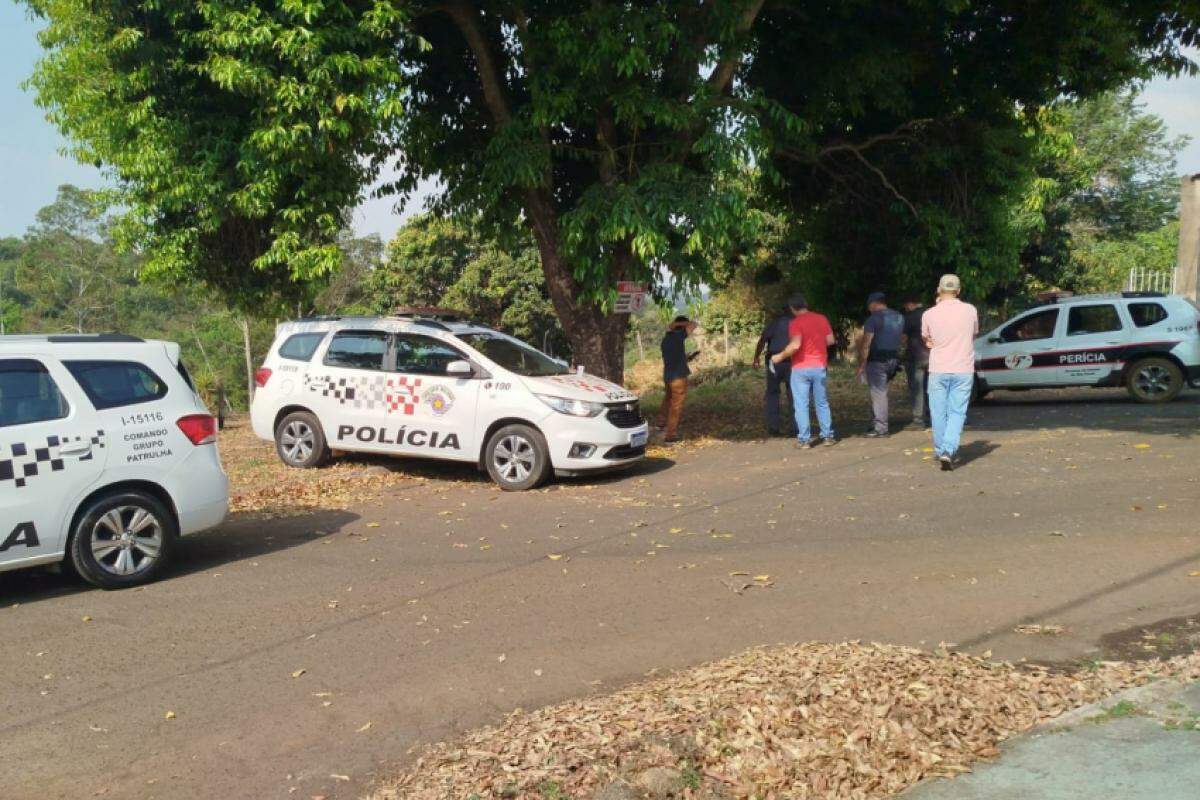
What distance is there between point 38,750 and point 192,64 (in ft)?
28.3

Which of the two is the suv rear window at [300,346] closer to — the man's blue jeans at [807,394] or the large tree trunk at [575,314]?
the large tree trunk at [575,314]

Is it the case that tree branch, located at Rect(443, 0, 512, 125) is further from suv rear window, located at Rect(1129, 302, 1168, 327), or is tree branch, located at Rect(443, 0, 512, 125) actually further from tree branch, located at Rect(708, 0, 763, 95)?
suv rear window, located at Rect(1129, 302, 1168, 327)

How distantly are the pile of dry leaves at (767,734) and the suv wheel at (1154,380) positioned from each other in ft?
40.8

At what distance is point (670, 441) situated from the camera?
14508 millimetres

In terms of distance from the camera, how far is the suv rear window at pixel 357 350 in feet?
40.5

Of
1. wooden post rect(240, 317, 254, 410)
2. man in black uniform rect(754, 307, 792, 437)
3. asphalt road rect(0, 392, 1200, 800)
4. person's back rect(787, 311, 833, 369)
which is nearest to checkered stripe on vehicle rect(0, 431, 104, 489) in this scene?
asphalt road rect(0, 392, 1200, 800)

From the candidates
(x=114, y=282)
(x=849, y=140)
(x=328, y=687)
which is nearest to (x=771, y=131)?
(x=849, y=140)

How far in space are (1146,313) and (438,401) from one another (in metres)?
11.3

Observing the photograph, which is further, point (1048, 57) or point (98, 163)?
point (1048, 57)

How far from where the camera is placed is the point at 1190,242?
22812 millimetres

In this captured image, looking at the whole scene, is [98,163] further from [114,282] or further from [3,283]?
[3,283]

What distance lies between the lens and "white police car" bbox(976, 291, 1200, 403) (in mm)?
16016

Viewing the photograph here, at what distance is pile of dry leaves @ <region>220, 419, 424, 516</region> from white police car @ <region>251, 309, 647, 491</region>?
1.13 ft

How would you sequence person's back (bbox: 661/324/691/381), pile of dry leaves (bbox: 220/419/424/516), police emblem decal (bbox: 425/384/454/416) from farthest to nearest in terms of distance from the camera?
person's back (bbox: 661/324/691/381), police emblem decal (bbox: 425/384/454/416), pile of dry leaves (bbox: 220/419/424/516)
